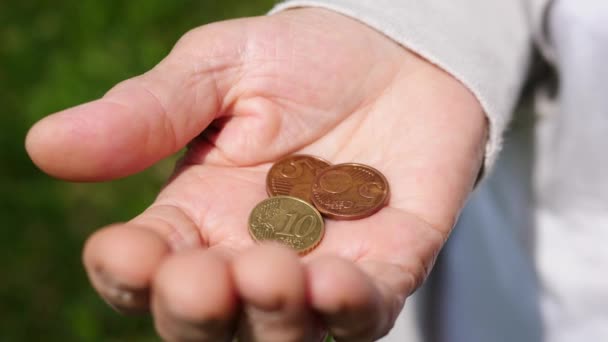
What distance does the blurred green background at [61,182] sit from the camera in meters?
2.56

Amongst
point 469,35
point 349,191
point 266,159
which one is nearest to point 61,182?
point 266,159

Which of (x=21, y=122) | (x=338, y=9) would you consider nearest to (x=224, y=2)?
(x=21, y=122)

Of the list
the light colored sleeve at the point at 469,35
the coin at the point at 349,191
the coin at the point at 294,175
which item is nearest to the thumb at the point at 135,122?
the coin at the point at 294,175

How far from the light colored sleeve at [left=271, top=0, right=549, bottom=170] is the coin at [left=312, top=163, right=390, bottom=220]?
15.4 inches

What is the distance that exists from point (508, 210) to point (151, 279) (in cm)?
128

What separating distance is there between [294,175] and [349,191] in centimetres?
16

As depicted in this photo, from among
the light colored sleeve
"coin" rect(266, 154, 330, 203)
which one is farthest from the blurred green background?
the light colored sleeve

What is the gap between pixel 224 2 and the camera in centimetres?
374

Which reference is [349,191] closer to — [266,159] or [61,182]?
[266,159]

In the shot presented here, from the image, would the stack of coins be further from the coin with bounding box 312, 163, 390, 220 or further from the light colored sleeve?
the light colored sleeve

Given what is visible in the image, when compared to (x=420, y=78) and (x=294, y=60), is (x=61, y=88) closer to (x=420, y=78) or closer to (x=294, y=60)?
(x=294, y=60)

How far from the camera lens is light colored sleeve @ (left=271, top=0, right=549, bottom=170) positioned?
181cm

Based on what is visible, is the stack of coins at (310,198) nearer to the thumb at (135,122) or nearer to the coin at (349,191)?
the coin at (349,191)

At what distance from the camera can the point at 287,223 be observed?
1571 mm
